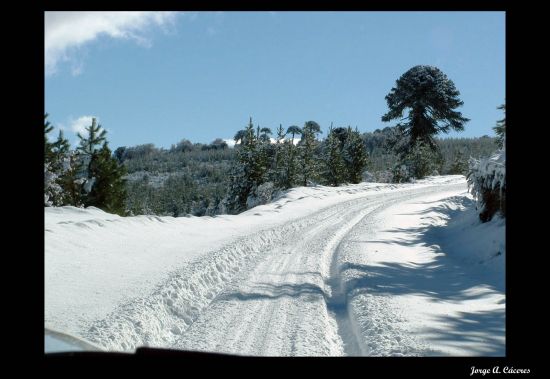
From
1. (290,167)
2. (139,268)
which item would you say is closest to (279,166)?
(290,167)

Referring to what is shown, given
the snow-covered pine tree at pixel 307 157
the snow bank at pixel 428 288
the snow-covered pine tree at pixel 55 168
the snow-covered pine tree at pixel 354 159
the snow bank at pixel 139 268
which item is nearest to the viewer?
the snow bank at pixel 428 288

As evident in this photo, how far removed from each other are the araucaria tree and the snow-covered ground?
31.9m

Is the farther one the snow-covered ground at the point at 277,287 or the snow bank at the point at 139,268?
the snow bank at the point at 139,268

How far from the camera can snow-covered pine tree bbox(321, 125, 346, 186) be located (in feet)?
149

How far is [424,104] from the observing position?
45.0 m

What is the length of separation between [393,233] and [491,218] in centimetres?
287

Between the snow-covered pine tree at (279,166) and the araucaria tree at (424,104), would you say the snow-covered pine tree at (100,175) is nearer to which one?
the snow-covered pine tree at (279,166)

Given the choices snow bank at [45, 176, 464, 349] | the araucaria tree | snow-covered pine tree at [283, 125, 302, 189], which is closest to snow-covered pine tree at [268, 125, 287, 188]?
snow-covered pine tree at [283, 125, 302, 189]

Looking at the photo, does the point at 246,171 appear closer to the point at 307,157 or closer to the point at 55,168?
the point at 307,157

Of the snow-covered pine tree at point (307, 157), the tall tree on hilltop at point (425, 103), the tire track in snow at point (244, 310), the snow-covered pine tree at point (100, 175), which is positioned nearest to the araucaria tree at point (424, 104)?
the tall tree on hilltop at point (425, 103)

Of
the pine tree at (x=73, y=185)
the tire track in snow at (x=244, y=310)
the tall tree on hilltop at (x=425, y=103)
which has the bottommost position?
the tire track in snow at (x=244, y=310)

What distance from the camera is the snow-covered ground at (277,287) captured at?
563 centimetres

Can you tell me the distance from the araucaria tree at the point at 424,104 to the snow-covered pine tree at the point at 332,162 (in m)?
6.10
